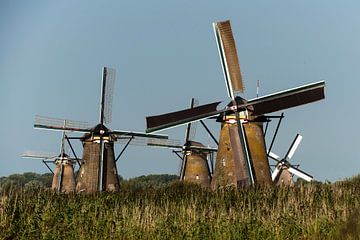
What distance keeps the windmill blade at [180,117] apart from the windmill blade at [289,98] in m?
2.02

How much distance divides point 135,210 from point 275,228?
10.8ft

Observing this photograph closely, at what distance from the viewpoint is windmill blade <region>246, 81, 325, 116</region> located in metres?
22.4

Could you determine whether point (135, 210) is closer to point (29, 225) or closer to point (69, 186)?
point (29, 225)

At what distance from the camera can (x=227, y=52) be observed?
24.5 m

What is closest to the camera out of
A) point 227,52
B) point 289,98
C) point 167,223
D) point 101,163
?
point 167,223

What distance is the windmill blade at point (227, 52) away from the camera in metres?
24.2

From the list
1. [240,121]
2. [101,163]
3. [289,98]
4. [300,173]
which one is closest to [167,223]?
[240,121]

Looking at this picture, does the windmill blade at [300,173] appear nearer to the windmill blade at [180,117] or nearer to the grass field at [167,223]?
the windmill blade at [180,117]

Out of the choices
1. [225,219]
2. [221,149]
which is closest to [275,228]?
[225,219]

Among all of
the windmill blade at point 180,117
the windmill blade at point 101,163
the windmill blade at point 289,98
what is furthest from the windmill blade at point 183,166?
the windmill blade at point 289,98

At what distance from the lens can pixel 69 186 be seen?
49438 mm

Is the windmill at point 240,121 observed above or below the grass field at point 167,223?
above

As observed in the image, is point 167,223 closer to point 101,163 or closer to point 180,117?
point 180,117

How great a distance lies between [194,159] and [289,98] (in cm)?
1859
